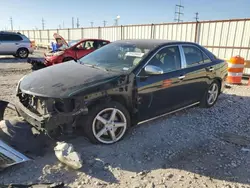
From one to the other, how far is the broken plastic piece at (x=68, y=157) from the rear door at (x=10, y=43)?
14235 millimetres

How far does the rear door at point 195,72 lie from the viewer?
4.59 m

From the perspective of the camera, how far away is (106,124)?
350 cm

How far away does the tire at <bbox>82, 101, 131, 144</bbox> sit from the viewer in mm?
3328

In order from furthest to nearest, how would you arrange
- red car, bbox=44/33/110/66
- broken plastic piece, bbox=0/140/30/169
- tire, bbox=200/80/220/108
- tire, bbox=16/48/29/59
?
tire, bbox=16/48/29/59 → red car, bbox=44/33/110/66 → tire, bbox=200/80/220/108 → broken plastic piece, bbox=0/140/30/169

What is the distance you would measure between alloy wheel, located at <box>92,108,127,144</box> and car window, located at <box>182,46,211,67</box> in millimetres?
1931

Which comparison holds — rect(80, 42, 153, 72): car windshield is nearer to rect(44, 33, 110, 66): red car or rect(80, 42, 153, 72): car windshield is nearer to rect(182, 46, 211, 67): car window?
rect(182, 46, 211, 67): car window

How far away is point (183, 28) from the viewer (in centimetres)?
1264

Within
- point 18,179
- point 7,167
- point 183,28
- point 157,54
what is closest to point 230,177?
point 157,54

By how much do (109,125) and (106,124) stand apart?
55 millimetres

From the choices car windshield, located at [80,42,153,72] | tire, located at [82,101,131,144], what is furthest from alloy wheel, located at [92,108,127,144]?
car windshield, located at [80,42,153,72]

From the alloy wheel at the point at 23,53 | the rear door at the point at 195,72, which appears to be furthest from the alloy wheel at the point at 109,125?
the alloy wheel at the point at 23,53

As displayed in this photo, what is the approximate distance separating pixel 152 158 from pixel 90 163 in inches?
35.1

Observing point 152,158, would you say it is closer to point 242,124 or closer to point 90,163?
point 90,163

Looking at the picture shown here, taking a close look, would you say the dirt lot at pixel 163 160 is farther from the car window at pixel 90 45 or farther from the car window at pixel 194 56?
the car window at pixel 90 45
